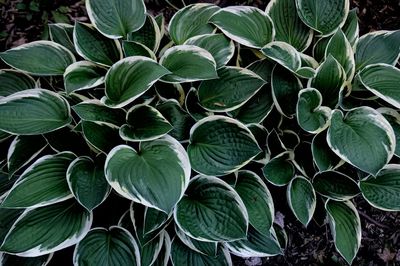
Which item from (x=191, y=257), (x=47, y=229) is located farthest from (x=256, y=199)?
(x=47, y=229)

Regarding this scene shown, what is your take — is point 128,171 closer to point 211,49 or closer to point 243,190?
point 243,190

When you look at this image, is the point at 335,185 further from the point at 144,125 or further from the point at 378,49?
the point at 144,125

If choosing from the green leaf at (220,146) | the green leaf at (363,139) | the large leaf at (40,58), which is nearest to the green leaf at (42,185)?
the large leaf at (40,58)

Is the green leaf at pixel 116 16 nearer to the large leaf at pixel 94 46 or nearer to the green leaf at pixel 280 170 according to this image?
the large leaf at pixel 94 46

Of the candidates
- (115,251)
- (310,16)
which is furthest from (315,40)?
(115,251)

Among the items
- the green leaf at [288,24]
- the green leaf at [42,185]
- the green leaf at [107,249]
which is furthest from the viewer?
the green leaf at [288,24]

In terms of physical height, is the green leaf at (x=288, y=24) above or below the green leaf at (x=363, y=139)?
above
